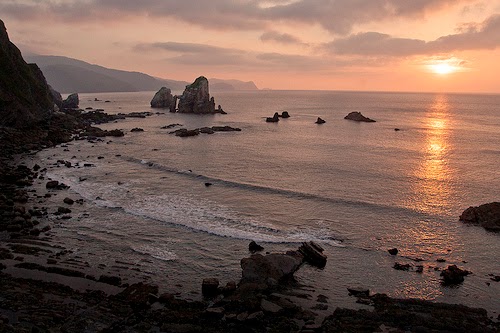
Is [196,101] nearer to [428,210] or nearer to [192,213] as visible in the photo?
[192,213]

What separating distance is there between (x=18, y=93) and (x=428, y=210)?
80.7m

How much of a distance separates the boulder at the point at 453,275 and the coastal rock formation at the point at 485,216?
411 inches

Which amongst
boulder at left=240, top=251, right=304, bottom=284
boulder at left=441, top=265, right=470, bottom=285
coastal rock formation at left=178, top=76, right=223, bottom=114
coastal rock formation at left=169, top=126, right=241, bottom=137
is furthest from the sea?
coastal rock formation at left=178, top=76, right=223, bottom=114

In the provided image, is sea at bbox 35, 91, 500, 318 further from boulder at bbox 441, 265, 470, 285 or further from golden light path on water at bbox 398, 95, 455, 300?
boulder at bbox 441, 265, 470, 285

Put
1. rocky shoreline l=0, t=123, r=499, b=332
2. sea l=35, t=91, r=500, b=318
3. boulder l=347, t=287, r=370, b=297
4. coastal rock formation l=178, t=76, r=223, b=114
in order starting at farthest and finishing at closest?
1. coastal rock formation l=178, t=76, r=223, b=114
2. sea l=35, t=91, r=500, b=318
3. boulder l=347, t=287, r=370, b=297
4. rocky shoreline l=0, t=123, r=499, b=332

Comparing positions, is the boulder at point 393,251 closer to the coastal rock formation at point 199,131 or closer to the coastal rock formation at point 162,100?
the coastal rock formation at point 199,131

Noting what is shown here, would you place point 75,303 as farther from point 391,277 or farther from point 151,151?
point 151,151

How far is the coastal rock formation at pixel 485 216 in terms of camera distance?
107ft

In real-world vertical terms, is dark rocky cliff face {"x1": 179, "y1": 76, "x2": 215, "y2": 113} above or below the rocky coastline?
above

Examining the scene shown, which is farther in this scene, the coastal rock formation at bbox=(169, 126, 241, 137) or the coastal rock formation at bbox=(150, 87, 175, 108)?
the coastal rock formation at bbox=(150, 87, 175, 108)

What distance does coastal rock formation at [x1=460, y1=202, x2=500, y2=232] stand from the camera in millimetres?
32638

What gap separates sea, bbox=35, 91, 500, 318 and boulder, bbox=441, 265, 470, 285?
1.63 ft

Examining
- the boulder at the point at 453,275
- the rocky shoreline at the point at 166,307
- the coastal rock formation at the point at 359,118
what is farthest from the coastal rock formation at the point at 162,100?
the boulder at the point at 453,275

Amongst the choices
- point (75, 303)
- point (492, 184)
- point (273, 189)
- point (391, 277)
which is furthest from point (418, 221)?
point (75, 303)
